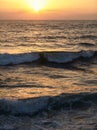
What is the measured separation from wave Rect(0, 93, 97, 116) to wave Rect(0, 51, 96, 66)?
10.8 m

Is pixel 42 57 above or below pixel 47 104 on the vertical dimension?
above

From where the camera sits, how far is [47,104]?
37.9 ft

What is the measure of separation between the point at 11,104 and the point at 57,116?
1611 mm

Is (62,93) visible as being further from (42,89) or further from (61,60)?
(61,60)

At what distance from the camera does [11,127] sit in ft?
Result: 31.0

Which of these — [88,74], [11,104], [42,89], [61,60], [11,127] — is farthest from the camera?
[61,60]

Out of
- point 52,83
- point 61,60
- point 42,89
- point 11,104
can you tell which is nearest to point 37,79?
point 52,83

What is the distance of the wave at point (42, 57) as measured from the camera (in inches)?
895

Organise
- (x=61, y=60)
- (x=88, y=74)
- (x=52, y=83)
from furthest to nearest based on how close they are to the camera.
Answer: (x=61, y=60) → (x=88, y=74) → (x=52, y=83)

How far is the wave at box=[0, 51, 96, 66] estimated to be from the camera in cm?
2273

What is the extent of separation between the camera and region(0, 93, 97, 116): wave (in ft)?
36.1

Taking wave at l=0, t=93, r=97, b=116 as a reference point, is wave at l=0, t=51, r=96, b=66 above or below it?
above

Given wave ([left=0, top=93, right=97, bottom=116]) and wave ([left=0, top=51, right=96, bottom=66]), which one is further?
wave ([left=0, top=51, right=96, bottom=66])

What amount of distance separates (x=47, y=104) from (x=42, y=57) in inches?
499
